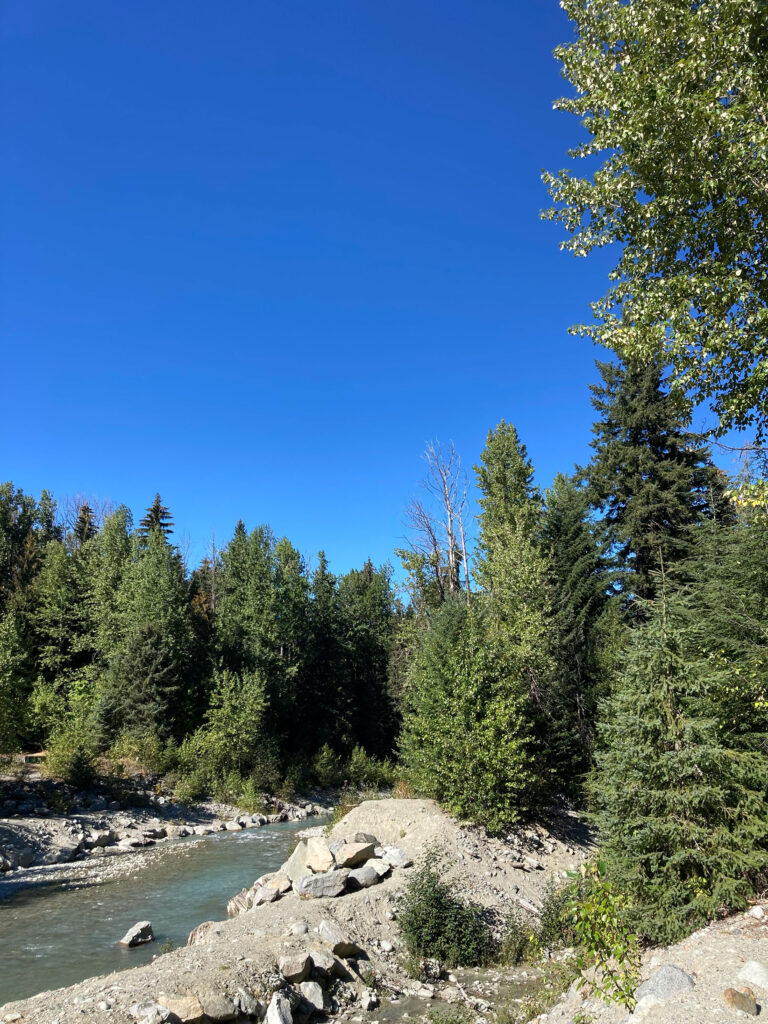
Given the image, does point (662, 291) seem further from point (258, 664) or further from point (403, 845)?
point (258, 664)

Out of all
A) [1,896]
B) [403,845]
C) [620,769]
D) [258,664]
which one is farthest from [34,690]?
[620,769]

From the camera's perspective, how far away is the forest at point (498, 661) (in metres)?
8.61

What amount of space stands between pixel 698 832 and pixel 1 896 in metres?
16.9

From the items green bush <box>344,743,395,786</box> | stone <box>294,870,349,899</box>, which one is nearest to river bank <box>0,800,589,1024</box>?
stone <box>294,870,349,899</box>

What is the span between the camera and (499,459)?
28.8 meters

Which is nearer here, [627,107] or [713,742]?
[713,742]

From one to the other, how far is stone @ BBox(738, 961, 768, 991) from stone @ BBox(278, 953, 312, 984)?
19.3ft

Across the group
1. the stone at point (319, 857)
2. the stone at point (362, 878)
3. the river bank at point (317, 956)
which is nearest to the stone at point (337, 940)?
the river bank at point (317, 956)

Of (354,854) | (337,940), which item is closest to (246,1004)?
(337,940)

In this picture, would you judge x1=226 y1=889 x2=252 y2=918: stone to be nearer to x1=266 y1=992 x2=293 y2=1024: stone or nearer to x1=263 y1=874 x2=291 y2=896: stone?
x1=263 y1=874 x2=291 y2=896: stone

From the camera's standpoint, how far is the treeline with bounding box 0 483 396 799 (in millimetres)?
31859

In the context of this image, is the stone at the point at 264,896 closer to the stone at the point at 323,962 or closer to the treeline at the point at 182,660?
the stone at the point at 323,962

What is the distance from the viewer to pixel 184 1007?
7387mm

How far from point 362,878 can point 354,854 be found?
33.6 inches
